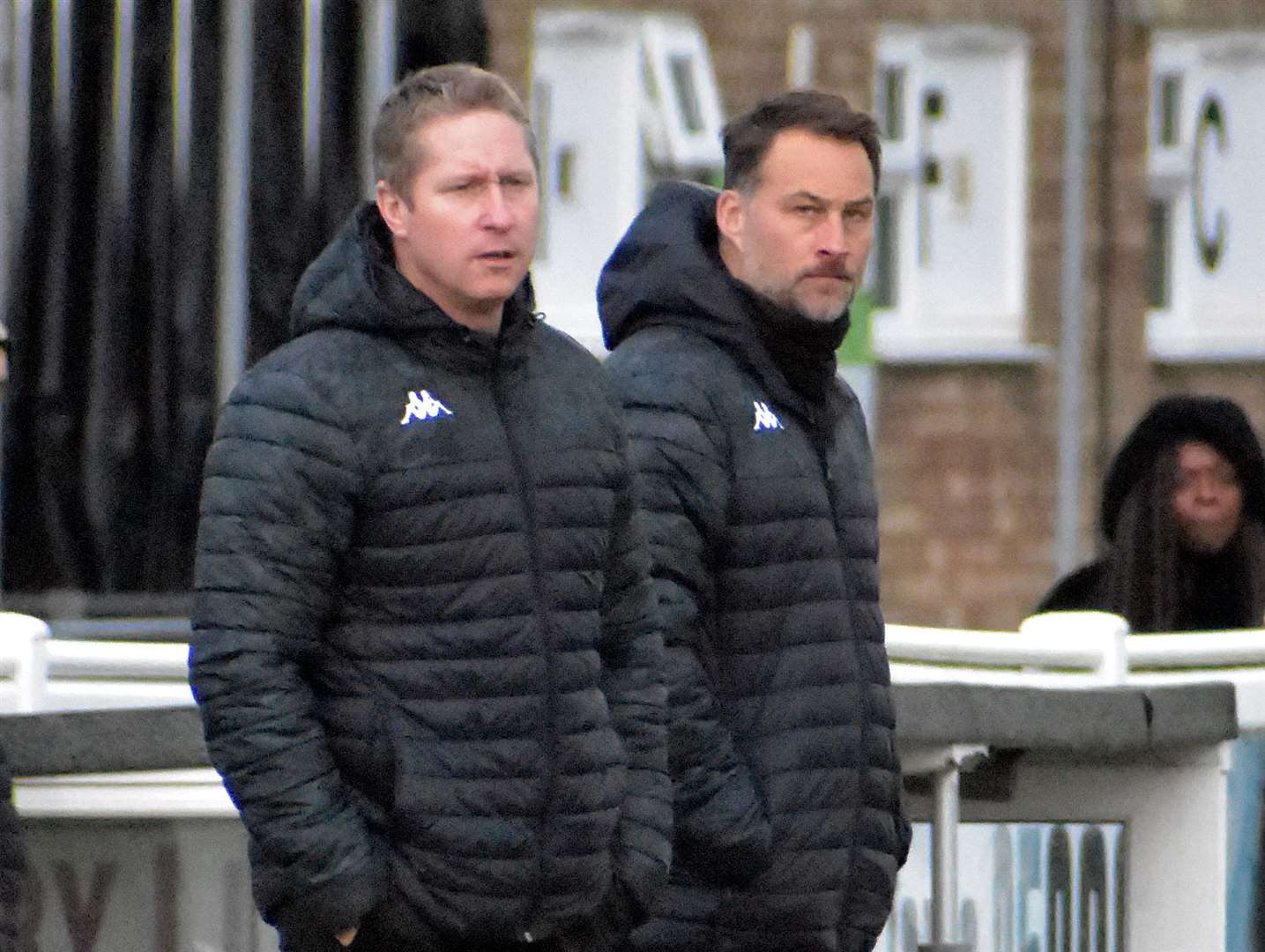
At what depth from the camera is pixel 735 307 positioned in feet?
15.5

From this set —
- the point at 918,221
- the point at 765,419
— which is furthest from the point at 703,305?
the point at 918,221

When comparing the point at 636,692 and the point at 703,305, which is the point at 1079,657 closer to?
the point at 703,305

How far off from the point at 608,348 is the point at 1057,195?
36.1 feet

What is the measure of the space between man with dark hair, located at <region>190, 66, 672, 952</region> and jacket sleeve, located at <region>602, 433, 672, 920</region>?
0.06 ft

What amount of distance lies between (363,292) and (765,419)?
74cm

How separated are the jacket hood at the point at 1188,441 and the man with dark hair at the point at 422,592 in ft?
10.9

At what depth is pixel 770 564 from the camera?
455 cm

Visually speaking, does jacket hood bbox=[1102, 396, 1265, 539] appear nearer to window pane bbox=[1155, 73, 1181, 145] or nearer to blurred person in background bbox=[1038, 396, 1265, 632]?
blurred person in background bbox=[1038, 396, 1265, 632]

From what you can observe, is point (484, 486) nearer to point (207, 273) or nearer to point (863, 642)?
point (863, 642)

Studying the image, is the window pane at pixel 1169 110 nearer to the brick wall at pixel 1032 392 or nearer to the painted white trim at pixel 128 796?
the brick wall at pixel 1032 392

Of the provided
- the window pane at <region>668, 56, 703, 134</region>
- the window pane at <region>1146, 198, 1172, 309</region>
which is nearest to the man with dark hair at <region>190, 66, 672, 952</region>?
the window pane at <region>668, 56, 703, 134</region>

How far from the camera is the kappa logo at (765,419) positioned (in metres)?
4.64

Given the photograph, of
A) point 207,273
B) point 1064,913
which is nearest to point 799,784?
point 1064,913

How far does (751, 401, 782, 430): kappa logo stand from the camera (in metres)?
4.64
